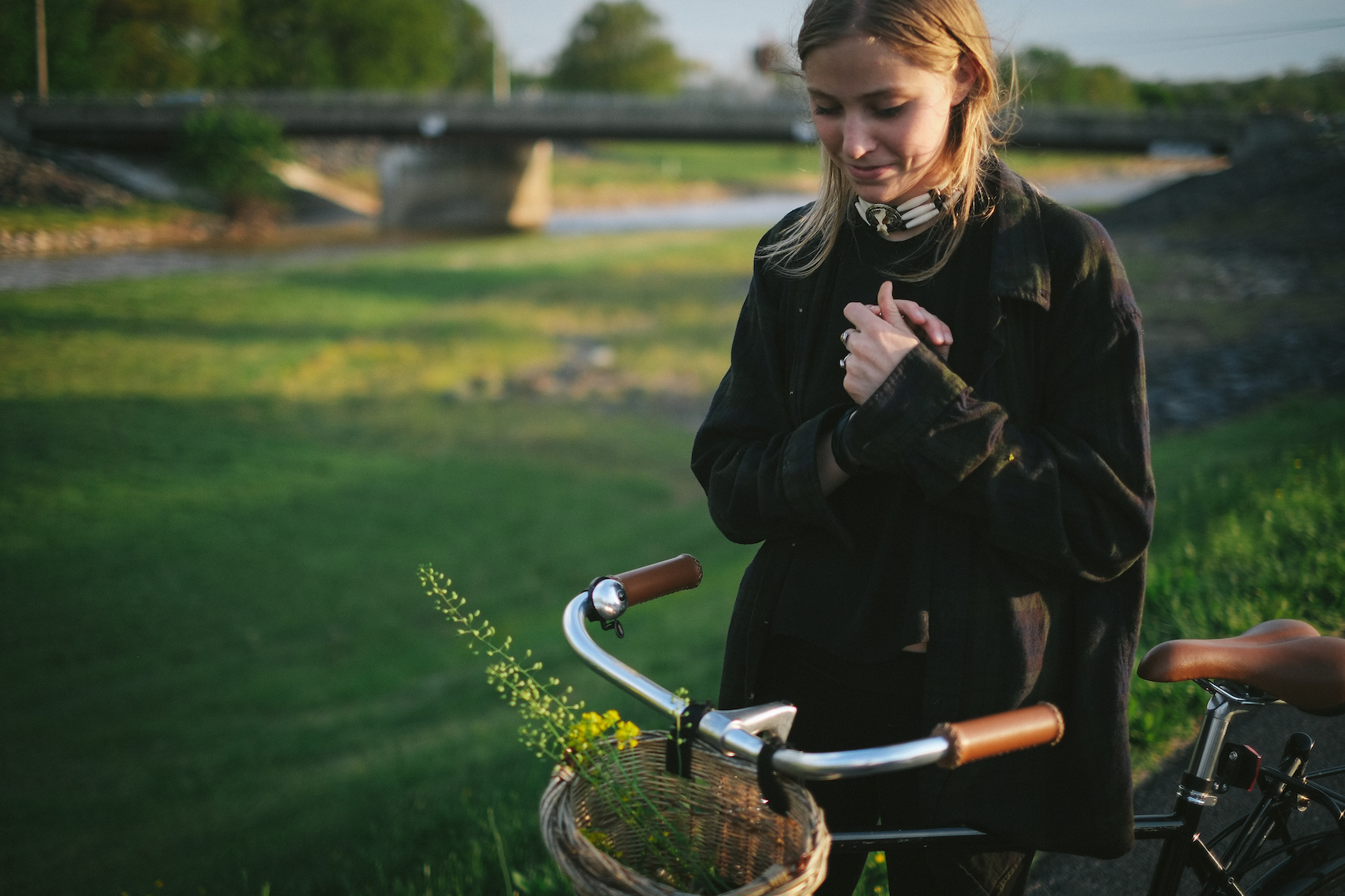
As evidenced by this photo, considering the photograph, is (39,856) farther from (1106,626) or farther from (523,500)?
(523,500)

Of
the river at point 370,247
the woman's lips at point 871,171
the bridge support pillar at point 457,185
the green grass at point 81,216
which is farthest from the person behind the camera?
the bridge support pillar at point 457,185

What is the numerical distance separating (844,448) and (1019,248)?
43 cm

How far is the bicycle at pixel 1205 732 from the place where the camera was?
150 cm

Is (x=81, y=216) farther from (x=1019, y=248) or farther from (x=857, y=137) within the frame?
(x=1019, y=248)

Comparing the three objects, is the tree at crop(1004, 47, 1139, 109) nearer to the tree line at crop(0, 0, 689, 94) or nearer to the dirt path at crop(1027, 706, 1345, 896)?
the dirt path at crop(1027, 706, 1345, 896)

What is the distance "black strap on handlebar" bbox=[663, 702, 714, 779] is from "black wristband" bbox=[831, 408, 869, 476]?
45 centimetres

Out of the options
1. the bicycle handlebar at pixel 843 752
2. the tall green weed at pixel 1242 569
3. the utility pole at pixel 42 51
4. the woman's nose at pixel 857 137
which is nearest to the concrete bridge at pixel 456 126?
the utility pole at pixel 42 51

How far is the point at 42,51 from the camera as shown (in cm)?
3938

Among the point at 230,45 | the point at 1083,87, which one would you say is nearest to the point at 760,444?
the point at 1083,87

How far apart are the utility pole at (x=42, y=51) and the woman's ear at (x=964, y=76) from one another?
45961 mm

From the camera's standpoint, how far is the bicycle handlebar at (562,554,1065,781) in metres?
1.34

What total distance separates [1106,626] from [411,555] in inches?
434

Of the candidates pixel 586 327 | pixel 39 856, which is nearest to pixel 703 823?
pixel 39 856

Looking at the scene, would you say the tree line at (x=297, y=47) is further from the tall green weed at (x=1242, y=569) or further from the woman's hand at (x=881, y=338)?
the woman's hand at (x=881, y=338)
